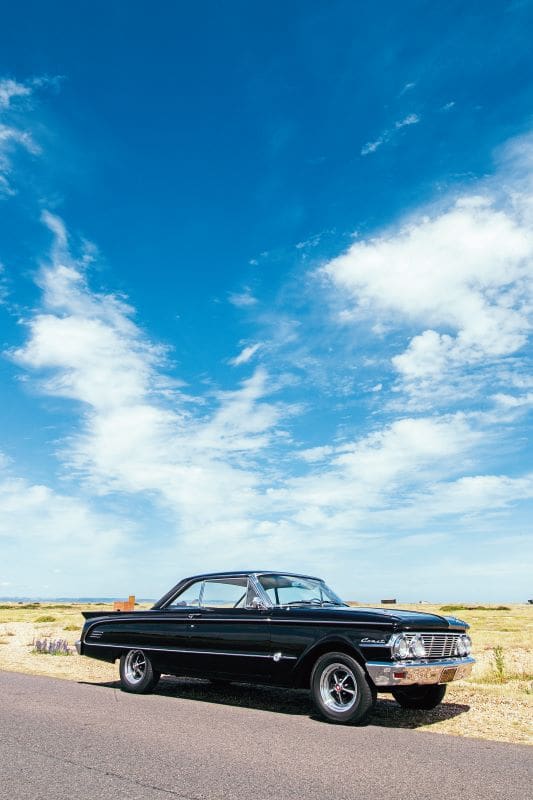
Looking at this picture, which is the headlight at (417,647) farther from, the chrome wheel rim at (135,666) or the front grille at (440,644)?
the chrome wheel rim at (135,666)

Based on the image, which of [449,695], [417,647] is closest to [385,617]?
[417,647]

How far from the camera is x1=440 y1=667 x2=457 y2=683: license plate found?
7.71 meters

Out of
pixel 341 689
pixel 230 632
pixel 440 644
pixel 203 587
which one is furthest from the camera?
pixel 203 587

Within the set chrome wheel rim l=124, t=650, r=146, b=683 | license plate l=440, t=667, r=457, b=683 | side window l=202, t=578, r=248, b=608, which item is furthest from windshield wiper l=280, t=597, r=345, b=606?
chrome wheel rim l=124, t=650, r=146, b=683

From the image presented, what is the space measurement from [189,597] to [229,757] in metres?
3.89

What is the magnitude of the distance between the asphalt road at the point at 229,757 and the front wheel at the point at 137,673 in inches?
39.7

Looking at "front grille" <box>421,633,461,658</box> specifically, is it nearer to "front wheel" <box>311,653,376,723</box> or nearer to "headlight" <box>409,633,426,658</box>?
"headlight" <box>409,633,426,658</box>

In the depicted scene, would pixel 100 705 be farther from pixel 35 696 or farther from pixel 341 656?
pixel 341 656

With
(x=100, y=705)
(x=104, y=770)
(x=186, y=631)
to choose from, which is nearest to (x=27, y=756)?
(x=104, y=770)

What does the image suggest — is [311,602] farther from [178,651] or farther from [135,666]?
[135,666]

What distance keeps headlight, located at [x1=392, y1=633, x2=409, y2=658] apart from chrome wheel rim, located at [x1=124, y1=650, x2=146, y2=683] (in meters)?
4.20

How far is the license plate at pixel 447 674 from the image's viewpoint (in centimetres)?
771

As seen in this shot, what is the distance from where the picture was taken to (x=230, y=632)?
8.80 metres

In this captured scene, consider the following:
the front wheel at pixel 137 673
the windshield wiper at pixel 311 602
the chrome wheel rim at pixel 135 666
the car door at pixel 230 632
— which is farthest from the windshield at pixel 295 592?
the chrome wheel rim at pixel 135 666
